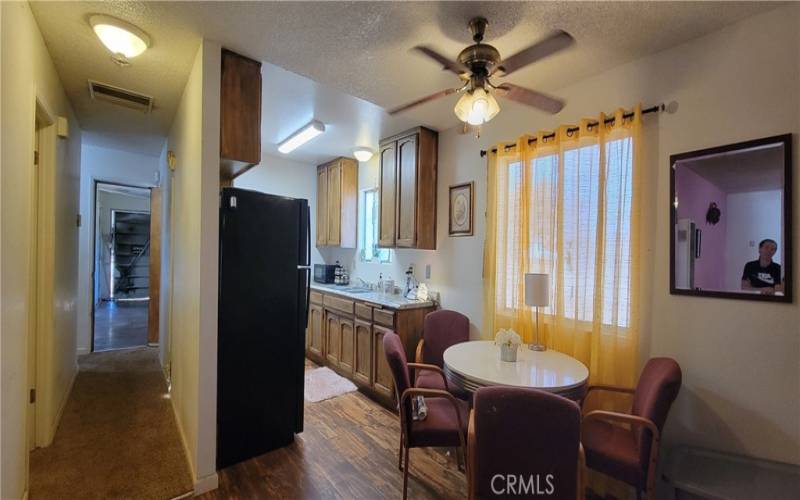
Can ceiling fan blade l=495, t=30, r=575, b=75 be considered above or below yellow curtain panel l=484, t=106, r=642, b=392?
above

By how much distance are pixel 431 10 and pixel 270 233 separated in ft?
5.33

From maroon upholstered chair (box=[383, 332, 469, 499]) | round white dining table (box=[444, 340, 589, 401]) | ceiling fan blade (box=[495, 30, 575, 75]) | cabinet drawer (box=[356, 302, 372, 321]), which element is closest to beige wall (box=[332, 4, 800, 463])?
round white dining table (box=[444, 340, 589, 401])

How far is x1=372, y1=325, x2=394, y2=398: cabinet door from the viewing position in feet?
10.3

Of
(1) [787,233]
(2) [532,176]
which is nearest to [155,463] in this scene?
(2) [532,176]

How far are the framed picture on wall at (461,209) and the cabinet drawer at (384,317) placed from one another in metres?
0.95

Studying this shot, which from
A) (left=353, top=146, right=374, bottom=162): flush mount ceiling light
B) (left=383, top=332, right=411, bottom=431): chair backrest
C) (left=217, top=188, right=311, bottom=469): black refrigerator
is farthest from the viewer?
(left=353, top=146, right=374, bottom=162): flush mount ceiling light

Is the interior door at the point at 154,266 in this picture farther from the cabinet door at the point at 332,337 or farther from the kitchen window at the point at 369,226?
the kitchen window at the point at 369,226

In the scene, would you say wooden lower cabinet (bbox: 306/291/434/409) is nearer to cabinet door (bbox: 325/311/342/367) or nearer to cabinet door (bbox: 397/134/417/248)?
cabinet door (bbox: 325/311/342/367)

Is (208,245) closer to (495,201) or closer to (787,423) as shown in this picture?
(495,201)

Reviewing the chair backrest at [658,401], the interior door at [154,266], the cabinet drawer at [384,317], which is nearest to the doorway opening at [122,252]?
the interior door at [154,266]

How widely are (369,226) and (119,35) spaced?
3066 mm

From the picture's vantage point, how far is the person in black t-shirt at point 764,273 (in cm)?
161

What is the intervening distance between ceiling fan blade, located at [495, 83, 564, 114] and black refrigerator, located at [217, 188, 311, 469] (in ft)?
5.03

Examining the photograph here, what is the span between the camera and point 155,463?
88.4 inches
